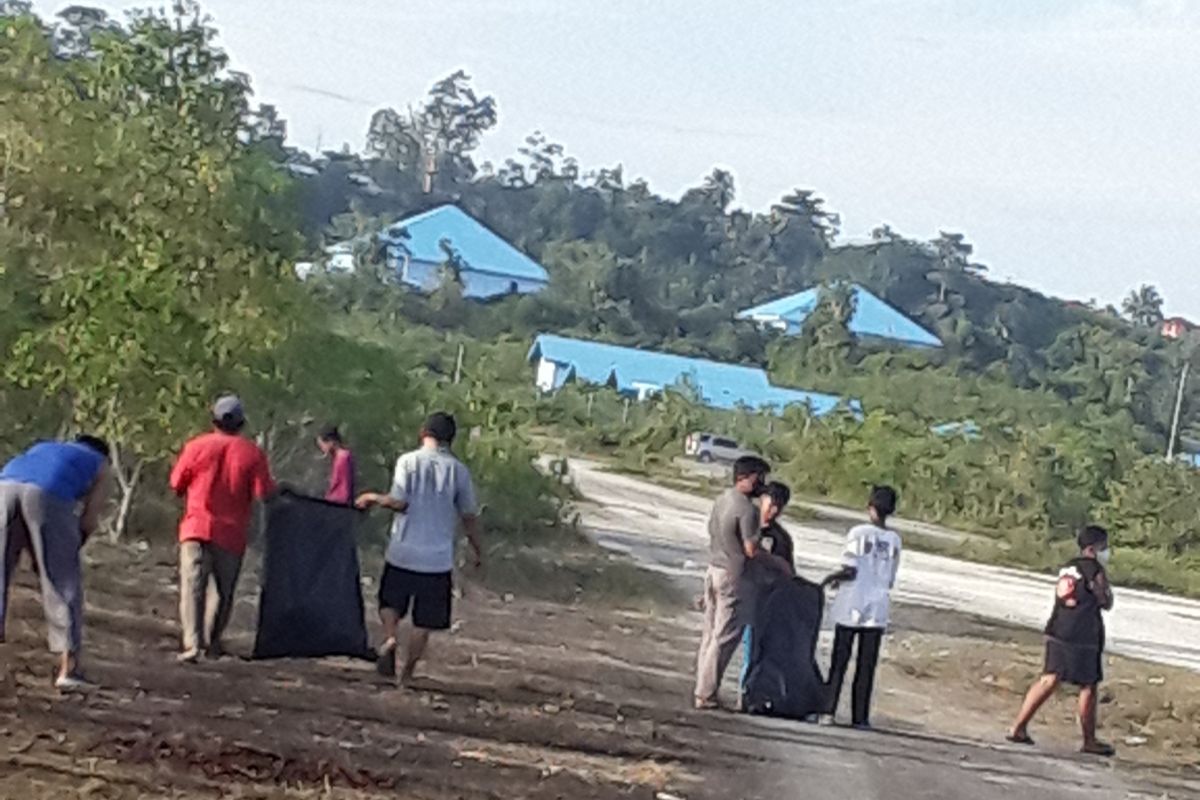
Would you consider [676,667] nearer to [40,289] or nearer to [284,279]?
[284,279]

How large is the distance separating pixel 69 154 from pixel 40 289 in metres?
1.16

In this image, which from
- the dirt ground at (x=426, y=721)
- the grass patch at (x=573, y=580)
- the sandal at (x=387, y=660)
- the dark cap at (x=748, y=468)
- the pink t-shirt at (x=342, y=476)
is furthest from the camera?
the grass patch at (x=573, y=580)

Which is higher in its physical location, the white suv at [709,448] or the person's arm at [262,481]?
the person's arm at [262,481]

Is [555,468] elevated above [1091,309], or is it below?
below

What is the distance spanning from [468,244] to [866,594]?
75339 millimetres

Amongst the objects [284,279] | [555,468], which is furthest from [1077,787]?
[555,468]

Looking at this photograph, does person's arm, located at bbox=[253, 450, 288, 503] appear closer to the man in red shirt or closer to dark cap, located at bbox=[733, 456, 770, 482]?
the man in red shirt

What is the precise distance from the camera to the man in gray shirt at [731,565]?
1220cm

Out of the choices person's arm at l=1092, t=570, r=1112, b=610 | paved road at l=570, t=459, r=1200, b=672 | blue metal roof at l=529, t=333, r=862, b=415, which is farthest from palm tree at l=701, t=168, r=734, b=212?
person's arm at l=1092, t=570, r=1112, b=610

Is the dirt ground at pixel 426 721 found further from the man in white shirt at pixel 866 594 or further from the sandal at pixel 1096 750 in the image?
the man in white shirt at pixel 866 594

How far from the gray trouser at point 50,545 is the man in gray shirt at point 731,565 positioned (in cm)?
404

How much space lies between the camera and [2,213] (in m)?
17.2

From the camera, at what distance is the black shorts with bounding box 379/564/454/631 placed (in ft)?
37.4

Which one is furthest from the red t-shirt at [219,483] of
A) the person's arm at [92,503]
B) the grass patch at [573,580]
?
the grass patch at [573,580]
